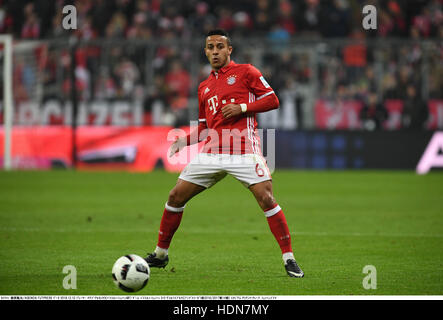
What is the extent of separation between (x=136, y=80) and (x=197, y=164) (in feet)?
47.1

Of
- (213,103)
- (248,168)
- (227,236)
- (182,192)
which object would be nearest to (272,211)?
(248,168)

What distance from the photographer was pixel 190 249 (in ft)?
29.0

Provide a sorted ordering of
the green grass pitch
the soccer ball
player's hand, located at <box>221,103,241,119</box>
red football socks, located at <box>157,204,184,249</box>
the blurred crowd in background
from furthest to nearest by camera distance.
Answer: the blurred crowd in background
red football socks, located at <box>157,204,184,249</box>
player's hand, located at <box>221,103,241,119</box>
the green grass pitch
the soccer ball

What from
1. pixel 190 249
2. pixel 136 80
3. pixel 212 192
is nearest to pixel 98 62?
pixel 136 80

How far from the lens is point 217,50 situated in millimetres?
7242

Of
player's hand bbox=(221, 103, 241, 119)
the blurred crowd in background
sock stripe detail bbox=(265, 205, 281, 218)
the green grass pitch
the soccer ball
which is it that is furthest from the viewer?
the blurred crowd in background

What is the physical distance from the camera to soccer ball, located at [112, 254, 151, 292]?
6211mm

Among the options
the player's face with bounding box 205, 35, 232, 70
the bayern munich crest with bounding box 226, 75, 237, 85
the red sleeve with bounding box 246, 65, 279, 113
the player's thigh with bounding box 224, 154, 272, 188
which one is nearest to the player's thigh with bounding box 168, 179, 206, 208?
the player's thigh with bounding box 224, 154, 272, 188

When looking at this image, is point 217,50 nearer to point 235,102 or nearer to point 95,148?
point 235,102

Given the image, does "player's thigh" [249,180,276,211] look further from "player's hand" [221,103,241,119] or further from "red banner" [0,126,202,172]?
"red banner" [0,126,202,172]

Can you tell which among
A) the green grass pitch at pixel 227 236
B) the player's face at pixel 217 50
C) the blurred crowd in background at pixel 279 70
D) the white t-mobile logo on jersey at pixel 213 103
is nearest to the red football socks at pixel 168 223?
the green grass pitch at pixel 227 236

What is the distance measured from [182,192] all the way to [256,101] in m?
1.10

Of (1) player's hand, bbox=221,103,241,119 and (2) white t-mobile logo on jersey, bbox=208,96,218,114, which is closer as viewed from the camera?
(1) player's hand, bbox=221,103,241,119
